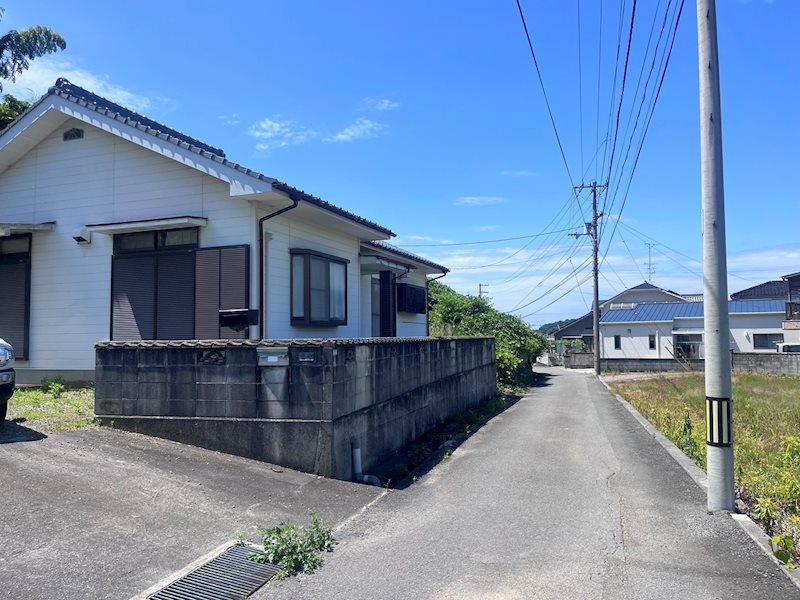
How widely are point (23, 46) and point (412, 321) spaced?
53.4 feet

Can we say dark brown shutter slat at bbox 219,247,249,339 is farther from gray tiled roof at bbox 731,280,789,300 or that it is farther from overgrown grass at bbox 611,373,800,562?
gray tiled roof at bbox 731,280,789,300

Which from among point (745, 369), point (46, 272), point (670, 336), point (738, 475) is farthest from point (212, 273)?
point (670, 336)

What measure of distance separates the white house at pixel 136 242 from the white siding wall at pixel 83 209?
2cm

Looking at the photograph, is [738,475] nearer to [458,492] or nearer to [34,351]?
[458,492]

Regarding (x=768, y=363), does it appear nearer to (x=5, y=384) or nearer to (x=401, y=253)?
(x=401, y=253)

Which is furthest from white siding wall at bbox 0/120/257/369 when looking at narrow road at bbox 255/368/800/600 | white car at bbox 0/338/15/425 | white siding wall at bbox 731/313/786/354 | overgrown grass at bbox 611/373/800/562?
white siding wall at bbox 731/313/786/354

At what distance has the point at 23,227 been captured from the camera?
10.2m

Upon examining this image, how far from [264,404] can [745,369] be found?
2931cm

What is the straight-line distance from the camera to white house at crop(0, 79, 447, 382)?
9.30 m

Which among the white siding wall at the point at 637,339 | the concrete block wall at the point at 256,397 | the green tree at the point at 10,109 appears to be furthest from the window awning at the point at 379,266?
the white siding wall at the point at 637,339

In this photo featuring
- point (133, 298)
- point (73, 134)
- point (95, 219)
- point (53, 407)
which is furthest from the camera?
point (73, 134)

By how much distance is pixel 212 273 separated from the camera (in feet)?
30.8

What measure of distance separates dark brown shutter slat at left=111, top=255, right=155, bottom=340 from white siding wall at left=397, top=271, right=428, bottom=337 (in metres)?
7.54

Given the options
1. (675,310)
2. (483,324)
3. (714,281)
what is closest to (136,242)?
(714,281)
